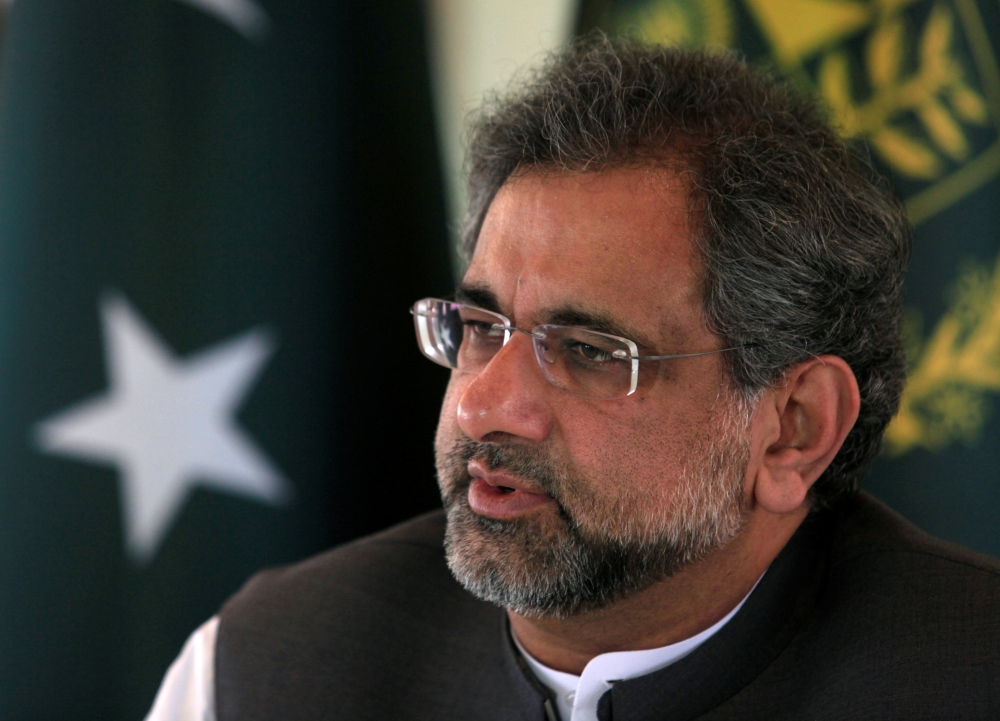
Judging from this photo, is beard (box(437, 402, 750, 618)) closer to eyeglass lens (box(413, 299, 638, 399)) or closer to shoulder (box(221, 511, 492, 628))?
eyeglass lens (box(413, 299, 638, 399))

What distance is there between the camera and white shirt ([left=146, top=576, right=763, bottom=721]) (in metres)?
1.33

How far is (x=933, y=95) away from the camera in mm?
1838

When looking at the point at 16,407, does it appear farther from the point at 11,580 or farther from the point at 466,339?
the point at 466,339

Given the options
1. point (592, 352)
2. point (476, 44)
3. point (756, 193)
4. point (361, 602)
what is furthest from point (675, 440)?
point (476, 44)

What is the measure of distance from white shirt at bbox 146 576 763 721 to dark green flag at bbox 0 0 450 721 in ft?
1.31

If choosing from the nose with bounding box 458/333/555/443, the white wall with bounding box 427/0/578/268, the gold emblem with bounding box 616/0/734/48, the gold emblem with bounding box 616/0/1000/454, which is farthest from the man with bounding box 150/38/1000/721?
the white wall with bounding box 427/0/578/268

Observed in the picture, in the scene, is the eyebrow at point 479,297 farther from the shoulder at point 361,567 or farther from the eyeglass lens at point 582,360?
the shoulder at point 361,567

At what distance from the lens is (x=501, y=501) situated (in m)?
1.28

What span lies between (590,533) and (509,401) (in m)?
0.20

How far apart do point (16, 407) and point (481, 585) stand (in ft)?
3.97

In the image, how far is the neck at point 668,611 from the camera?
1.32 metres

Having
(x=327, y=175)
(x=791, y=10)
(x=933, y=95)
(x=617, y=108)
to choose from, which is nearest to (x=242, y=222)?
(x=327, y=175)

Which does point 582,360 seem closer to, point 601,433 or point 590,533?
point 601,433

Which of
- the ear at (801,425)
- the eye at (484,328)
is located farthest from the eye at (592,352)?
the ear at (801,425)
